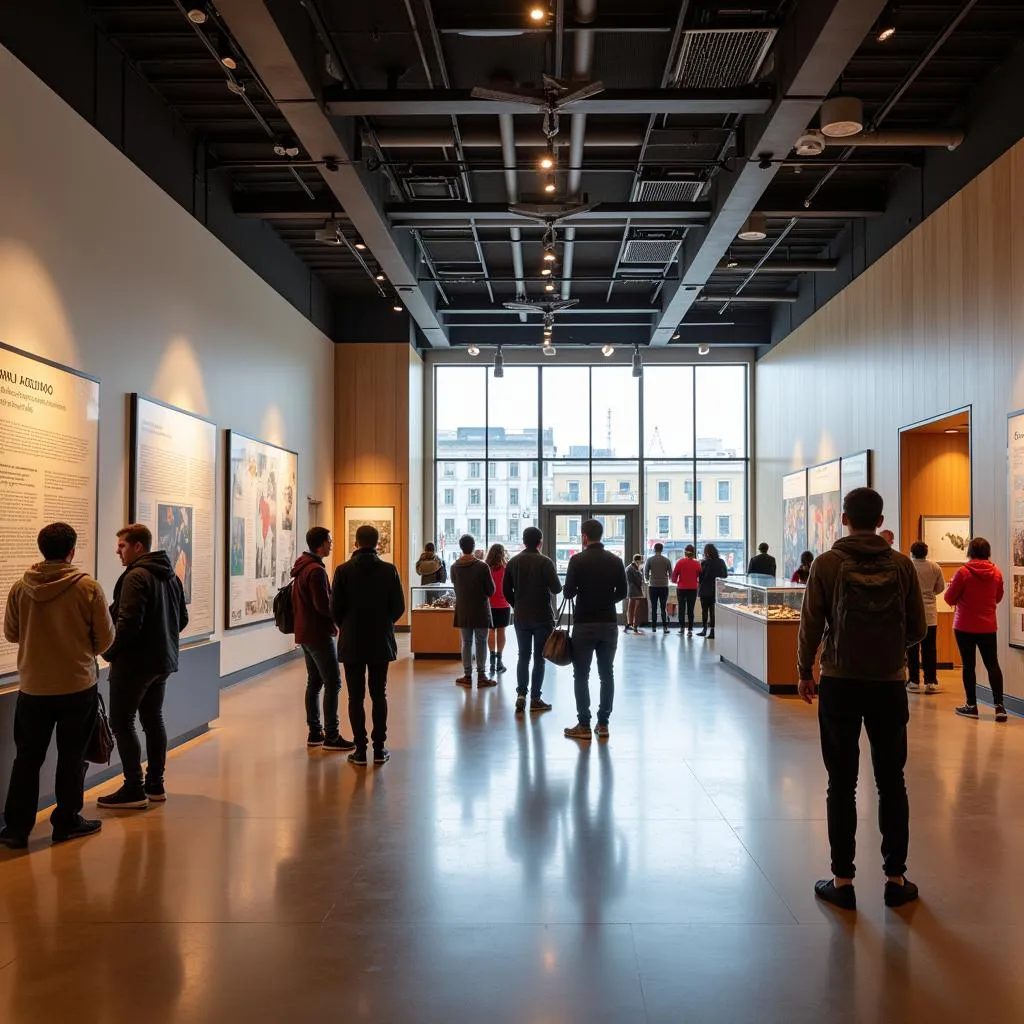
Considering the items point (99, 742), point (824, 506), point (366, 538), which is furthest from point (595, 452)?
point (99, 742)

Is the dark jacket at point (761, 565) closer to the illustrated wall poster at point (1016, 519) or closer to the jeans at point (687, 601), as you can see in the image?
the jeans at point (687, 601)

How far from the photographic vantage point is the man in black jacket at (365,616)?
6438 millimetres

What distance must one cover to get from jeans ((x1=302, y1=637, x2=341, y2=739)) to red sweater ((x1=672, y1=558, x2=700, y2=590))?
33.4 ft

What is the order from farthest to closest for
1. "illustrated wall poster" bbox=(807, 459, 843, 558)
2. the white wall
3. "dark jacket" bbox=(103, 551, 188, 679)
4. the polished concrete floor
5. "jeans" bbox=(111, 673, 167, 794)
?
"illustrated wall poster" bbox=(807, 459, 843, 558), the white wall, "jeans" bbox=(111, 673, 167, 794), "dark jacket" bbox=(103, 551, 188, 679), the polished concrete floor

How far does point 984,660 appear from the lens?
27.1ft

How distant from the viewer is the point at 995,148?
869 cm

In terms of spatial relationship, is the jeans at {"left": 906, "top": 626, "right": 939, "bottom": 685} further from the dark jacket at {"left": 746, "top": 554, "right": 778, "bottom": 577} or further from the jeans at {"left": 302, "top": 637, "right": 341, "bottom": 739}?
the jeans at {"left": 302, "top": 637, "right": 341, "bottom": 739}

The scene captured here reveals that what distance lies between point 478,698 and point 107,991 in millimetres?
6310

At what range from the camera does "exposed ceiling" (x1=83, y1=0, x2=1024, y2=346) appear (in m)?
7.23

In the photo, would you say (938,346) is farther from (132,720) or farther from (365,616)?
(132,720)

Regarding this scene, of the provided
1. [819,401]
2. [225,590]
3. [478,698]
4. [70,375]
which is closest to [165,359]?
[70,375]

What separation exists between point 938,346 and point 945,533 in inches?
92.0

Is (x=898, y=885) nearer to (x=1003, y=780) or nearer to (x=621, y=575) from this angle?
(x=1003, y=780)

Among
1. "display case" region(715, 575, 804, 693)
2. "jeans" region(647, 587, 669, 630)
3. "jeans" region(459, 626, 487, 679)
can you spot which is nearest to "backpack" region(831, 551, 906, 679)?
"display case" region(715, 575, 804, 693)
